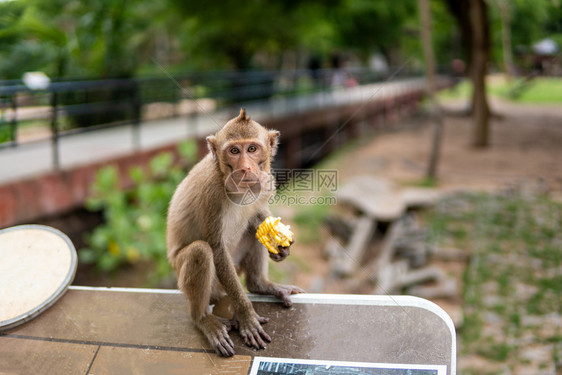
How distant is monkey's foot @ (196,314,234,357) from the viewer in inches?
101

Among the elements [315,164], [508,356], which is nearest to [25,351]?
[508,356]

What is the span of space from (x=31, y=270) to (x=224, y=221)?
1259mm

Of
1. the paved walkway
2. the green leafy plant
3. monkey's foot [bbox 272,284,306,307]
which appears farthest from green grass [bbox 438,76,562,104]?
monkey's foot [bbox 272,284,306,307]

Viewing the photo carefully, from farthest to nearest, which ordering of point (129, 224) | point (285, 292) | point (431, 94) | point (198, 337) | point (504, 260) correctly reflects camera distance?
point (431, 94) → point (504, 260) → point (129, 224) → point (285, 292) → point (198, 337)

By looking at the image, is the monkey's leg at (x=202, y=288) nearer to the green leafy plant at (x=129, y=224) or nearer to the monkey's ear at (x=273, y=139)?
the monkey's ear at (x=273, y=139)

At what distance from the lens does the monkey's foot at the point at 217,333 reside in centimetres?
255

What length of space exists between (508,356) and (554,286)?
165cm

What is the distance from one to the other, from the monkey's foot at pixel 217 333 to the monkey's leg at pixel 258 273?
0.36m

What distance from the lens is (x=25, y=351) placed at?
8.63ft

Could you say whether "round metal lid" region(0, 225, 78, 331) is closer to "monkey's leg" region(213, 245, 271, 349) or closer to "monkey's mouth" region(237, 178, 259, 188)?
"monkey's leg" region(213, 245, 271, 349)

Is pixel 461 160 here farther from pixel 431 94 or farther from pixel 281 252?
pixel 281 252

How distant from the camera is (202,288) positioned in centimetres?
264

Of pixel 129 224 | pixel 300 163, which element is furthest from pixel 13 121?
pixel 300 163

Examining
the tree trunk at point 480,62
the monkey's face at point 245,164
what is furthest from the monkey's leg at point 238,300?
the tree trunk at point 480,62
